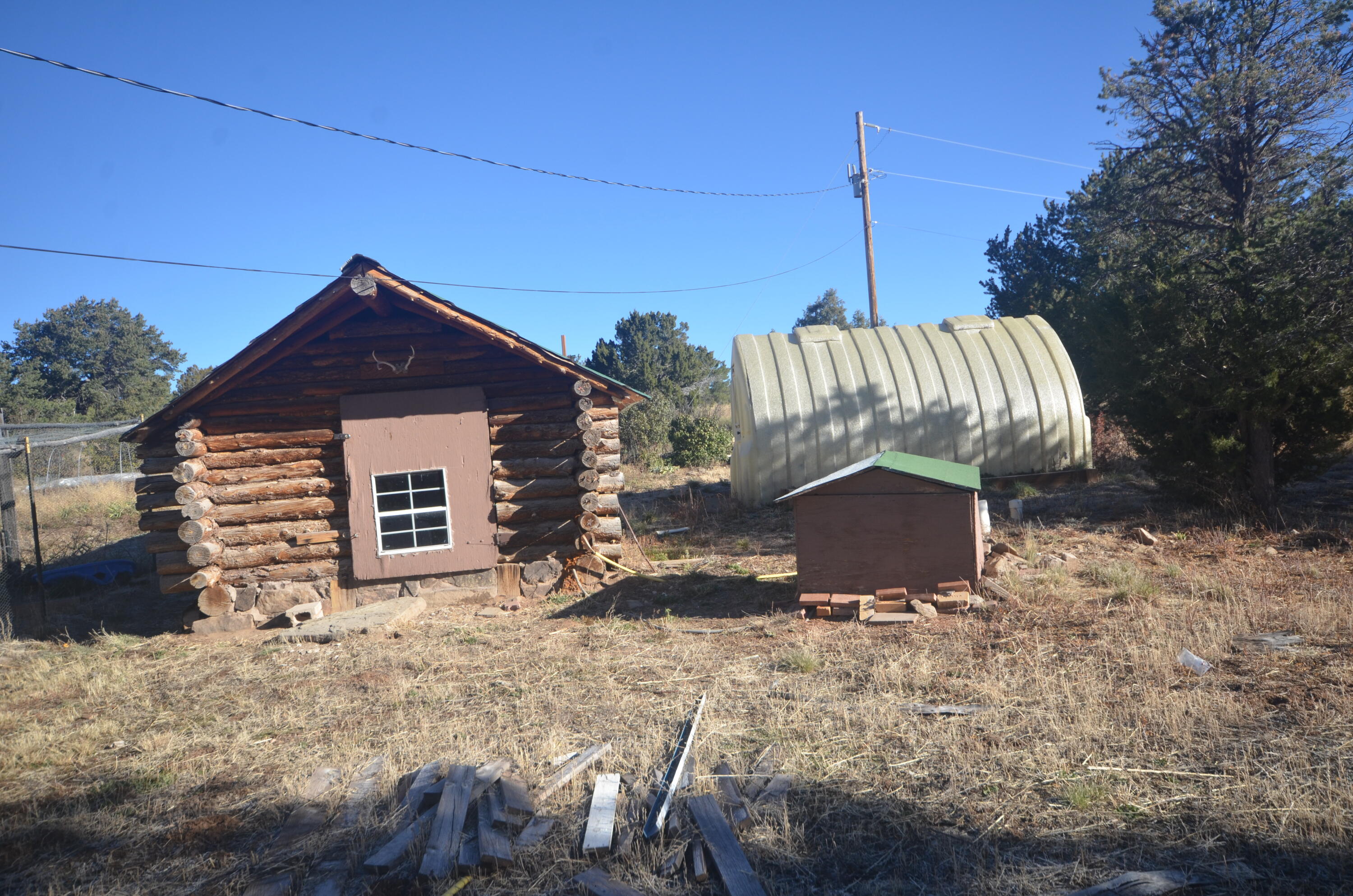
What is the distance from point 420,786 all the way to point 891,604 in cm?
472

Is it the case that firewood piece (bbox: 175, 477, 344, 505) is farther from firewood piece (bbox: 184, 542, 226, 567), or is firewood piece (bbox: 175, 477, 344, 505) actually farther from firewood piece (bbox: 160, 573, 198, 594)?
firewood piece (bbox: 160, 573, 198, 594)

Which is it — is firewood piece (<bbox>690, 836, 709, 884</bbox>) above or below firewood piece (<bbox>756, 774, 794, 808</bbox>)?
below

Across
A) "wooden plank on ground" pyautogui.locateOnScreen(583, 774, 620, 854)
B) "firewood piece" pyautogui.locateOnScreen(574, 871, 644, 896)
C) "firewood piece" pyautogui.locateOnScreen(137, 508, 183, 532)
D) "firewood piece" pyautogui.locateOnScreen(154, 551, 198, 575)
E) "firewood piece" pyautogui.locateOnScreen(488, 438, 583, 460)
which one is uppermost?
"firewood piece" pyautogui.locateOnScreen(488, 438, 583, 460)

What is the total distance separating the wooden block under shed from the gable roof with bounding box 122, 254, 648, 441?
3749mm

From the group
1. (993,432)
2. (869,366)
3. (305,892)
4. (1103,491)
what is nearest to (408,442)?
(305,892)

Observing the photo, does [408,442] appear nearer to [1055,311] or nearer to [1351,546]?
[1351,546]

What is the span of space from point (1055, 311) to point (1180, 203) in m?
10.2

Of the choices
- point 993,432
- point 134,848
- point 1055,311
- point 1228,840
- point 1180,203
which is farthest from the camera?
point 1055,311

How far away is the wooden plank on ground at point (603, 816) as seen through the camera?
3771mm

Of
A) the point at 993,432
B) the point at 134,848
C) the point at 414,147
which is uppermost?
the point at 414,147

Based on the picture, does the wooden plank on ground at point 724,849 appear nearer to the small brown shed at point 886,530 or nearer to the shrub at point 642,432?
the small brown shed at point 886,530

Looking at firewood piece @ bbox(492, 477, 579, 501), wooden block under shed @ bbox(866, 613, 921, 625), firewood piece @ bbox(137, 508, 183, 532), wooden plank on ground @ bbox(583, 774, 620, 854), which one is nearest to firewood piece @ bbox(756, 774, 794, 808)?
wooden plank on ground @ bbox(583, 774, 620, 854)

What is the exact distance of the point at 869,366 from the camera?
15.1 m

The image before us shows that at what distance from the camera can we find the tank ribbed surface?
14.5 metres
